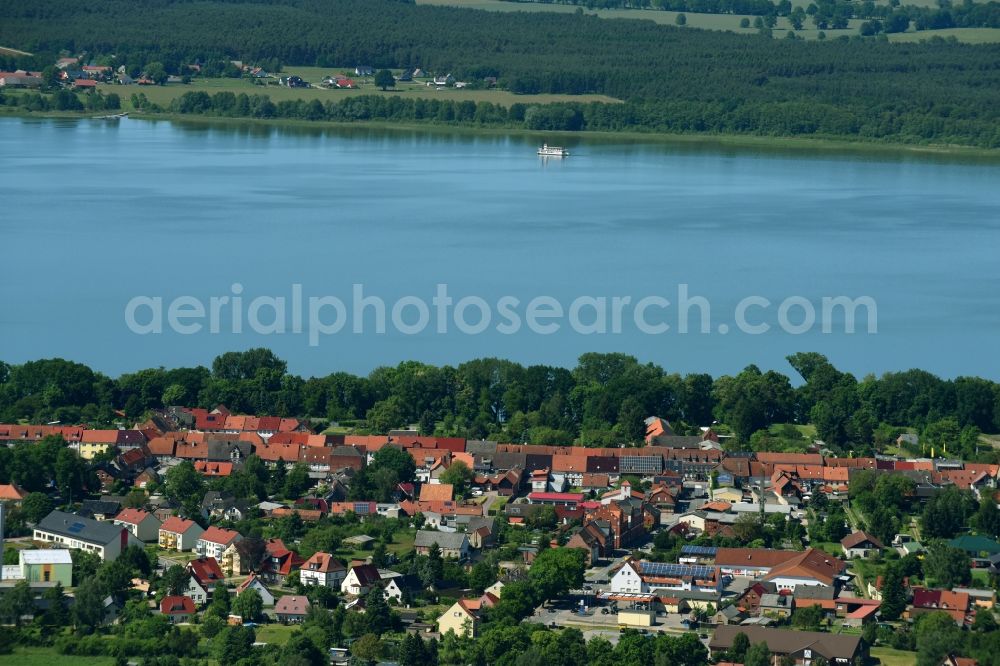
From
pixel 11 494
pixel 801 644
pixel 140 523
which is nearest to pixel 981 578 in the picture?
pixel 801 644

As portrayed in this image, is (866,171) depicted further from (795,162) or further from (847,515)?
(847,515)

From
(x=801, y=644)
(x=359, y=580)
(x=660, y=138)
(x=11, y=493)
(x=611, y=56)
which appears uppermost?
(x=611, y=56)

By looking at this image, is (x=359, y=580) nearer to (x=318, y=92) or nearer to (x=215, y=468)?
(x=215, y=468)

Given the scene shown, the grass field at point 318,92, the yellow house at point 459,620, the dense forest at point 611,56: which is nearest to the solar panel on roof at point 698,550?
the yellow house at point 459,620

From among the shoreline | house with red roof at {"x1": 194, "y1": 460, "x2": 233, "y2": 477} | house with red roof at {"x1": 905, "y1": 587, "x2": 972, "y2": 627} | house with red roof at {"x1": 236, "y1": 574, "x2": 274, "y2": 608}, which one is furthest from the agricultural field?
house with red roof at {"x1": 905, "y1": 587, "x2": 972, "y2": 627}

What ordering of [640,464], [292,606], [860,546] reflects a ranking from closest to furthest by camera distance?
[292,606]
[860,546]
[640,464]

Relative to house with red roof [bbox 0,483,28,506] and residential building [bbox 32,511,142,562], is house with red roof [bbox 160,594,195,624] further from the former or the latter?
house with red roof [bbox 0,483,28,506]
